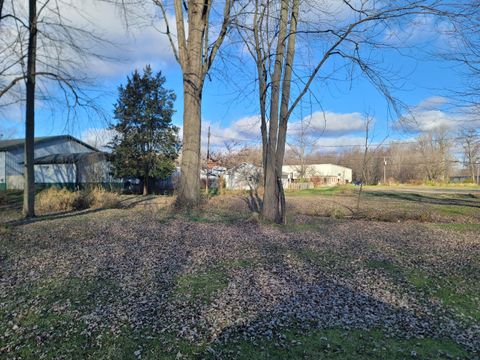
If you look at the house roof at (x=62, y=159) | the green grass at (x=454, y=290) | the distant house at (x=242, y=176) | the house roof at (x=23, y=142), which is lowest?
the green grass at (x=454, y=290)

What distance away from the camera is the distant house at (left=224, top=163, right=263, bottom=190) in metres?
37.0

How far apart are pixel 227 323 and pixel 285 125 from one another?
23.5 ft

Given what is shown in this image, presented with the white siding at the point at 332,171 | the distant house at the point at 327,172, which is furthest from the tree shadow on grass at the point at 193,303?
the white siding at the point at 332,171

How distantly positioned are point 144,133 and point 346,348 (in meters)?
26.8

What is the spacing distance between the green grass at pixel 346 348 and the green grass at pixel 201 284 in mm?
1105

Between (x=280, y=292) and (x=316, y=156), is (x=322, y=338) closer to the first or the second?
(x=280, y=292)

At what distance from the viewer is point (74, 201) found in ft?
42.0

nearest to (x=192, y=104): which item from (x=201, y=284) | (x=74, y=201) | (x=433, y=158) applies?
(x=74, y=201)

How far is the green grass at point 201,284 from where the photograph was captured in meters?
4.10

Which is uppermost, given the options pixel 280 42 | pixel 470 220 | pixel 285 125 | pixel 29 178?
pixel 280 42

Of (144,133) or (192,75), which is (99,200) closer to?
(192,75)

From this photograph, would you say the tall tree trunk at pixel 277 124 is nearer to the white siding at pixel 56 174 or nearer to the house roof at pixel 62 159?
the house roof at pixel 62 159

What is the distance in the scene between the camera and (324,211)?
45.1 ft

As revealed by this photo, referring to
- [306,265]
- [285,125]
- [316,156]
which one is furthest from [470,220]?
[316,156]
